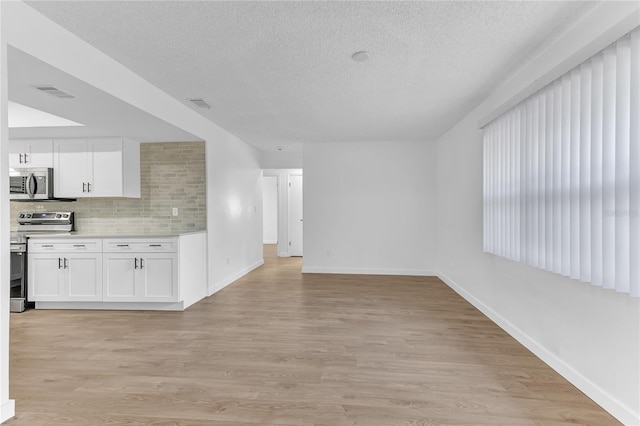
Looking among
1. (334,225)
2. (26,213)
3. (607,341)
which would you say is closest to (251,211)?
(334,225)

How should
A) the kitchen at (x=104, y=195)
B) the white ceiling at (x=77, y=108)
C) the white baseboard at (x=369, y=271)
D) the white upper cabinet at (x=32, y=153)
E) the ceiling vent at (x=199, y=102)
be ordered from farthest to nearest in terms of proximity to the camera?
the white baseboard at (x=369, y=271), the white upper cabinet at (x=32, y=153), the kitchen at (x=104, y=195), the ceiling vent at (x=199, y=102), the white ceiling at (x=77, y=108)

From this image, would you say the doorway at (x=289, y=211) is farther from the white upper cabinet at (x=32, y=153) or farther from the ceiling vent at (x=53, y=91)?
the ceiling vent at (x=53, y=91)

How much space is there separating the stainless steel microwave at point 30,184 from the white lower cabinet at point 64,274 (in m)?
0.88

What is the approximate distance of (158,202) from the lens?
4879mm

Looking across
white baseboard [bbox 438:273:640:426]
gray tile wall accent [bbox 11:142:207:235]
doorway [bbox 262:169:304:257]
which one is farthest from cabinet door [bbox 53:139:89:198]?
white baseboard [bbox 438:273:640:426]

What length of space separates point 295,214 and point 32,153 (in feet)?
18.4

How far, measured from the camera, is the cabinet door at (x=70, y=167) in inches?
179

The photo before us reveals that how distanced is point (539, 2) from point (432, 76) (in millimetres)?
1150

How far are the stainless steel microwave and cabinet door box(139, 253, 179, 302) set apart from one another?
6.25 feet

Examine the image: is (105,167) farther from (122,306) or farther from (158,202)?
(122,306)

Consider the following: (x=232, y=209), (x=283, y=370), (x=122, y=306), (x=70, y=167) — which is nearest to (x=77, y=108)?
(x=70, y=167)

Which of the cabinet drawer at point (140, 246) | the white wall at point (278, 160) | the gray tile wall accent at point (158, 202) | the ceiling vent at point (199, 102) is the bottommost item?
the cabinet drawer at point (140, 246)

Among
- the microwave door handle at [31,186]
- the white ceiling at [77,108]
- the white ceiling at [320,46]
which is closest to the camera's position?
the white ceiling at [320,46]

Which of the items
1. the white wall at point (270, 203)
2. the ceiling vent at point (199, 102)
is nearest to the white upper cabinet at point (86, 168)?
the ceiling vent at point (199, 102)
